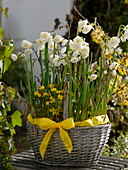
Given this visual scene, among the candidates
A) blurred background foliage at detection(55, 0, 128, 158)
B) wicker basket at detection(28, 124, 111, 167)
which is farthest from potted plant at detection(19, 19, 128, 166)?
blurred background foliage at detection(55, 0, 128, 158)

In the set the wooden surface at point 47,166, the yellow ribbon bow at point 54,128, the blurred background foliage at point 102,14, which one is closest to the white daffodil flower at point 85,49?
the yellow ribbon bow at point 54,128

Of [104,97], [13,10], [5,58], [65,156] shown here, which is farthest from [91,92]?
[13,10]

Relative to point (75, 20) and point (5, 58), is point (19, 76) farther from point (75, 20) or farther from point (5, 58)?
point (5, 58)

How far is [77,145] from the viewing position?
61.0 inches

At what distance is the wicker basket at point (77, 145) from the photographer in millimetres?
1545

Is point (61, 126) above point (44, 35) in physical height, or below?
below

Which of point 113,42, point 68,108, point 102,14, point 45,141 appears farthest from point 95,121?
point 102,14

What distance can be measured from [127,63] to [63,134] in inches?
22.4

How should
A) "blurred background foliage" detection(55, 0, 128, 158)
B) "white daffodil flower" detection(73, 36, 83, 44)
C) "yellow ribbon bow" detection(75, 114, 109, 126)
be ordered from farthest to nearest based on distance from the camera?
"blurred background foliage" detection(55, 0, 128, 158) < "yellow ribbon bow" detection(75, 114, 109, 126) < "white daffodil flower" detection(73, 36, 83, 44)

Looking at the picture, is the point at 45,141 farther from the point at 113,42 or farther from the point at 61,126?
the point at 113,42

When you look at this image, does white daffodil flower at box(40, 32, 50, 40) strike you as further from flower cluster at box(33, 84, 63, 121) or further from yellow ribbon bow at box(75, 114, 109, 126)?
yellow ribbon bow at box(75, 114, 109, 126)

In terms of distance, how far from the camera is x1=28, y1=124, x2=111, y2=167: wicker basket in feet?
5.07

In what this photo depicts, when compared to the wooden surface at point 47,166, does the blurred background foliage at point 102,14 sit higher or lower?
higher

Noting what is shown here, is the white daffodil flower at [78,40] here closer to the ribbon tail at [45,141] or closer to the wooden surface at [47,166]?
the ribbon tail at [45,141]
